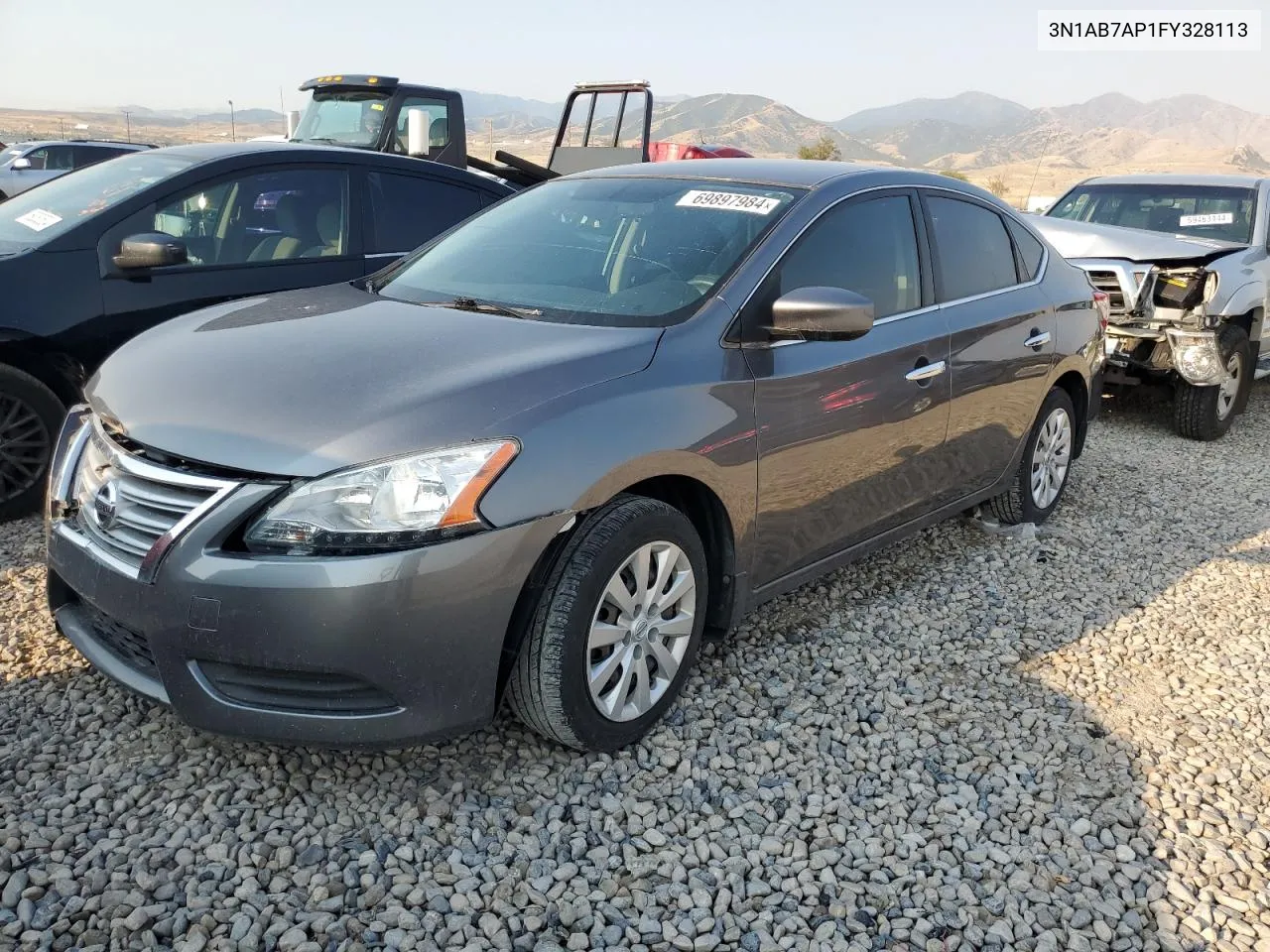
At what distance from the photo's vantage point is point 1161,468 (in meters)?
6.75

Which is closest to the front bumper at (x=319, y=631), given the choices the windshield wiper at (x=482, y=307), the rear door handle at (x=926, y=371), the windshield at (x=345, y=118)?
the windshield wiper at (x=482, y=307)

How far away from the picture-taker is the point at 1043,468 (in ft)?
17.0

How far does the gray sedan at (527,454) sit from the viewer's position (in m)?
2.45

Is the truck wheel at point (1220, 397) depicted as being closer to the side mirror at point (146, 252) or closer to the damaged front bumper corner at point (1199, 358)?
the damaged front bumper corner at point (1199, 358)

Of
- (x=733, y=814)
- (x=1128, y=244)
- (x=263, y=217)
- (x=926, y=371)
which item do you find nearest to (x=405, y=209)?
(x=263, y=217)

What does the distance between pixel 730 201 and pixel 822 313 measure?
29.1 inches

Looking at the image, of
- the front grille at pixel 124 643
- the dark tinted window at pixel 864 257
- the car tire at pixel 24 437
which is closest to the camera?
the front grille at pixel 124 643

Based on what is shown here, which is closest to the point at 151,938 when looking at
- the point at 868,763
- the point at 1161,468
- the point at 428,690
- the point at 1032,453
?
the point at 428,690

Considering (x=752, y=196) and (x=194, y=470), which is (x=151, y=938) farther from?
(x=752, y=196)

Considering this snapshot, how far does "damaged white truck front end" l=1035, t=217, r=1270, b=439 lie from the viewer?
7.32m

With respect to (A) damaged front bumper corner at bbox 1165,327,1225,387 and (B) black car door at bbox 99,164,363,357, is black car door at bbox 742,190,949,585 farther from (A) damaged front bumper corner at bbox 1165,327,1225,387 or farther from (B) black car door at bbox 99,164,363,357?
(A) damaged front bumper corner at bbox 1165,327,1225,387

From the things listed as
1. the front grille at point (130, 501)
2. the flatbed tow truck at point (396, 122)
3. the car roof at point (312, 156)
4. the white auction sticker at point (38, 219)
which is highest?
the flatbed tow truck at point (396, 122)

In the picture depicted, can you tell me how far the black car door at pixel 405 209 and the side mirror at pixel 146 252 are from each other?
1047mm

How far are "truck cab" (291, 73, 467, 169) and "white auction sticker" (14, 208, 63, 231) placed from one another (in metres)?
4.64
